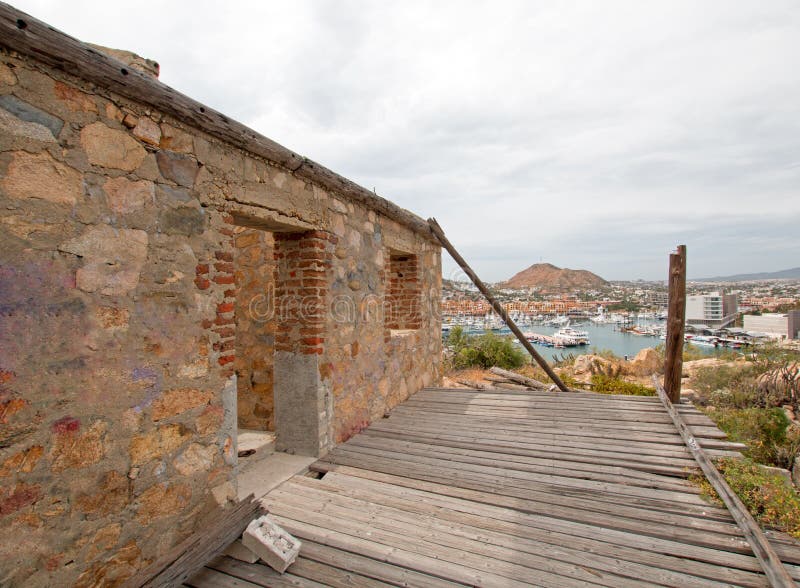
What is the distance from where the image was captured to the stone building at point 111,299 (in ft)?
5.18

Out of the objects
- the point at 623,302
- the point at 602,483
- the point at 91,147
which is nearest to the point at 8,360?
the point at 91,147

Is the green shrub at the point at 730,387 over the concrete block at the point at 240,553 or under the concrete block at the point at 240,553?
under

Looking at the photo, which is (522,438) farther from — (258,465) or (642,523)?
(258,465)

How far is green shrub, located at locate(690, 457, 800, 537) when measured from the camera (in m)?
2.34

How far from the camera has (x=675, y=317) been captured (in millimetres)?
4770

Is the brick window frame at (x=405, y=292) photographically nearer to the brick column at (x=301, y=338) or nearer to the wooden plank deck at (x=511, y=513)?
the wooden plank deck at (x=511, y=513)

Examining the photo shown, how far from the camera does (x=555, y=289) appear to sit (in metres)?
28.9

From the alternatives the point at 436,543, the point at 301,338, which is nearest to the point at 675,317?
the point at 436,543

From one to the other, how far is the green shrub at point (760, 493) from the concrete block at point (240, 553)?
9.33 feet

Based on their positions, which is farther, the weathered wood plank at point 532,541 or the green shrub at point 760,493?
the green shrub at point 760,493

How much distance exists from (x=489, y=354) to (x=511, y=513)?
768cm

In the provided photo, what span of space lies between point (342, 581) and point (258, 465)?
60.6 inches

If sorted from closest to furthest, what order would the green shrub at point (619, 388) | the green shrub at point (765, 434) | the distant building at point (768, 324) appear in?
the green shrub at point (765, 434), the green shrub at point (619, 388), the distant building at point (768, 324)

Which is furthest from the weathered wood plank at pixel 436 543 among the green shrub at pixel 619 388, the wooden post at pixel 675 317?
the green shrub at pixel 619 388
